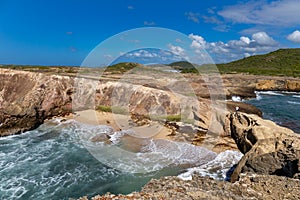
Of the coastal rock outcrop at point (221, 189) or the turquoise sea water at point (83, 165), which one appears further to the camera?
the turquoise sea water at point (83, 165)

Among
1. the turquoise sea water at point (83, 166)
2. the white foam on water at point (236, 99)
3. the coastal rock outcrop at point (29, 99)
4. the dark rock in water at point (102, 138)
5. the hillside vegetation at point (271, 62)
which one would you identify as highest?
the hillside vegetation at point (271, 62)

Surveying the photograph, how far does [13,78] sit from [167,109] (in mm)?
15177

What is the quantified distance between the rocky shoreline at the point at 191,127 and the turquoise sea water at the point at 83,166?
5.61ft

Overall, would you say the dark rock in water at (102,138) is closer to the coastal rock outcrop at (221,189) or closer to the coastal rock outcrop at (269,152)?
the coastal rock outcrop at (221,189)

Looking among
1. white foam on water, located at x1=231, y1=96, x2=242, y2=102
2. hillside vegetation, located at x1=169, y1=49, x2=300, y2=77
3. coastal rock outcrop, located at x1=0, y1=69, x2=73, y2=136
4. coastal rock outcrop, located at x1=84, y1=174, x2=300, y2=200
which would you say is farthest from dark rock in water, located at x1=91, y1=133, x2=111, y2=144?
hillside vegetation, located at x1=169, y1=49, x2=300, y2=77

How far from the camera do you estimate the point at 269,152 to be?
12.1 m

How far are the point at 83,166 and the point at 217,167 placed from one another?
7.65 m

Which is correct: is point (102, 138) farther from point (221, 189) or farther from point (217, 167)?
point (221, 189)

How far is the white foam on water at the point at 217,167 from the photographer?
12945 millimetres

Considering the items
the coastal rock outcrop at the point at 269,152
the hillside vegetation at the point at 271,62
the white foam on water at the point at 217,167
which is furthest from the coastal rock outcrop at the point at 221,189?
the hillside vegetation at the point at 271,62

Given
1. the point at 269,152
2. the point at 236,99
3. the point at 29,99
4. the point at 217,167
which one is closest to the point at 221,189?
the point at 269,152

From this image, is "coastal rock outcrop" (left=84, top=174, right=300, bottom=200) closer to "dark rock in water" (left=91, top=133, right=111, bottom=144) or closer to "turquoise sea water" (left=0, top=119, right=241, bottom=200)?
"turquoise sea water" (left=0, top=119, right=241, bottom=200)

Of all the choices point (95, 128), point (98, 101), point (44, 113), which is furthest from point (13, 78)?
point (95, 128)

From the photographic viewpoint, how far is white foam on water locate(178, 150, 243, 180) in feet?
42.5
